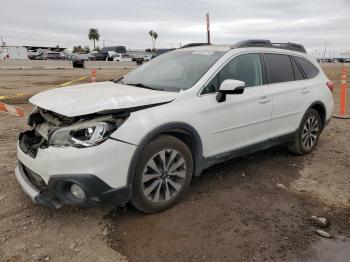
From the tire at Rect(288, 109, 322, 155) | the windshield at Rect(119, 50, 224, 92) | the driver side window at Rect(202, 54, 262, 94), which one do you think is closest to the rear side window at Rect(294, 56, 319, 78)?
the tire at Rect(288, 109, 322, 155)

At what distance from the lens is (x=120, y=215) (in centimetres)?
392

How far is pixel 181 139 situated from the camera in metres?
4.15

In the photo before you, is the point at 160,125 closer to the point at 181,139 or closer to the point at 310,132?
the point at 181,139

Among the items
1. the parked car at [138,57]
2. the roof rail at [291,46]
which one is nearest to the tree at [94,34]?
the parked car at [138,57]

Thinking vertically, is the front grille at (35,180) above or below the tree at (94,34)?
below

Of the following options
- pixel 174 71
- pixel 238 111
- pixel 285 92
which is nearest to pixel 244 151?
pixel 238 111

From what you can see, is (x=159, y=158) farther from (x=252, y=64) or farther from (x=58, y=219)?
(x=252, y=64)

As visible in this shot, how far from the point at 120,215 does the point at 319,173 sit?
292cm

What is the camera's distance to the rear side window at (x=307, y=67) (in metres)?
5.84

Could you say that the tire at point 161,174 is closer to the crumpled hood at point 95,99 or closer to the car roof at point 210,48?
the crumpled hood at point 95,99

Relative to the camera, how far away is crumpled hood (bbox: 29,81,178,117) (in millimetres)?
3428

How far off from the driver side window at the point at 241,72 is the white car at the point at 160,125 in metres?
0.01

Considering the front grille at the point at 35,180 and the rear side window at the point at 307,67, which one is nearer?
the front grille at the point at 35,180

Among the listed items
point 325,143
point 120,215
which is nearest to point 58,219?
point 120,215
